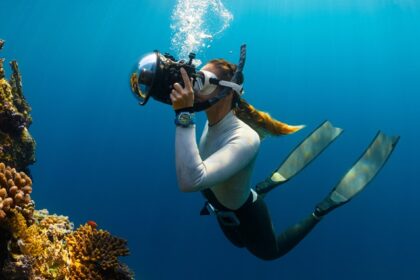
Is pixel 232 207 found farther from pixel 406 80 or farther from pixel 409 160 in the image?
pixel 406 80

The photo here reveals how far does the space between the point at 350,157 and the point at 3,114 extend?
157 ft

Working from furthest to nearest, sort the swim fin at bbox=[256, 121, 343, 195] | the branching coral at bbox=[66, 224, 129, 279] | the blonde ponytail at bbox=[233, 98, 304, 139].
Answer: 1. the swim fin at bbox=[256, 121, 343, 195]
2. the branching coral at bbox=[66, 224, 129, 279]
3. the blonde ponytail at bbox=[233, 98, 304, 139]

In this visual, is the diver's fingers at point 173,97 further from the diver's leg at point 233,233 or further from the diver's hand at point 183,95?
the diver's leg at point 233,233

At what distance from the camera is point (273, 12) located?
46.1 meters

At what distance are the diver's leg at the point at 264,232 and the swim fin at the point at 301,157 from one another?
0.86 meters

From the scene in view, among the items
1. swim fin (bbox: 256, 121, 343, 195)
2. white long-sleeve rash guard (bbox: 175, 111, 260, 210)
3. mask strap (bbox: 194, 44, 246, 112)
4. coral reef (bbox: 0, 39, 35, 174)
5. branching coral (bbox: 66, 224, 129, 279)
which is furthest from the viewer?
swim fin (bbox: 256, 121, 343, 195)

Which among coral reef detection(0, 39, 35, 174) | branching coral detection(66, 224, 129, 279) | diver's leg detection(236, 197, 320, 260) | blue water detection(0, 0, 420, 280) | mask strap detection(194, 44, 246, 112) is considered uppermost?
blue water detection(0, 0, 420, 280)

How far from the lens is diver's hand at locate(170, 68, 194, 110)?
2605 mm

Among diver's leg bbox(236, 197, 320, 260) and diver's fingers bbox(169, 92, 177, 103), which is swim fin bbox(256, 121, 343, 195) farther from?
diver's fingers bbox(169, 92, 177, 103)

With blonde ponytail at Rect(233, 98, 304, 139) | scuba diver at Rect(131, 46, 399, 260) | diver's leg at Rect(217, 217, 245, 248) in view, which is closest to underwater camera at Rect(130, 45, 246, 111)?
scuba diver at Rect(131, 46, 399, 260)

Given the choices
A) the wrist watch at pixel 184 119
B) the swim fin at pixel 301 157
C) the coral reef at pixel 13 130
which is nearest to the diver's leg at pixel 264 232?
the swim fin at pixel 301 157

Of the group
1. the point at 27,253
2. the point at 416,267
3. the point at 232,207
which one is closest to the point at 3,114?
the point at 27,253

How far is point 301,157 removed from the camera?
256 inches

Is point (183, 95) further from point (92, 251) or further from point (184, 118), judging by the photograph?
point (92, 251)
